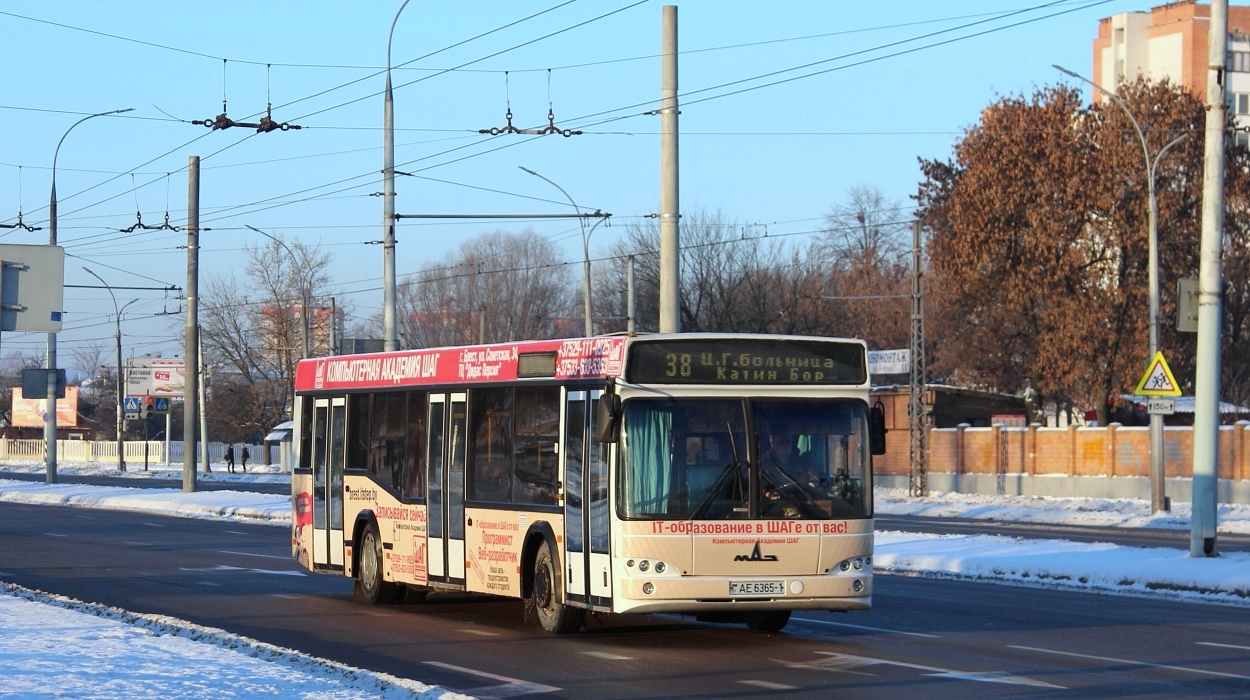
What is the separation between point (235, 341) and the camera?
91500 millimetres

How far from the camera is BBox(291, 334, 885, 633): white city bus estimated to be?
13188mm

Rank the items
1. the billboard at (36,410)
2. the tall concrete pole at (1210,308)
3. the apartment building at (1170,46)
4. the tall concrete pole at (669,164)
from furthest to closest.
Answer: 1. the billboard at (36,410)
2. the apartment building at (1170,46)
3. the tall concrete pole at (669,164)
4. the tall concrete pole at (1210,308)

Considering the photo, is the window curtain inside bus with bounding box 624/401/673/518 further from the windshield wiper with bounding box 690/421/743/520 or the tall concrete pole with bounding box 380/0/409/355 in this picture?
the tall concrete pole with bounding box 380/0/409/355

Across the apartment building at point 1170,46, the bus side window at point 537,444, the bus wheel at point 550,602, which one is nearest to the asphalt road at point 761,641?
the bus wheel at point 550,602

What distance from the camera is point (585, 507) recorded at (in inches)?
541

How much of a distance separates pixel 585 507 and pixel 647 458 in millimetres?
795

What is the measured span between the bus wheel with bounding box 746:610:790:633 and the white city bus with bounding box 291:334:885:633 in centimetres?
2

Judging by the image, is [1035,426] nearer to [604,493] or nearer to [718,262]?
[718,262]

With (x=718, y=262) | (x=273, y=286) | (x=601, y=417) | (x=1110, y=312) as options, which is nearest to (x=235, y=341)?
(x=273, y=286)

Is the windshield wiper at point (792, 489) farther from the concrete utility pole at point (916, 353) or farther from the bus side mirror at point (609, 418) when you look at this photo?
the concrete utility pole at point (916, 353)

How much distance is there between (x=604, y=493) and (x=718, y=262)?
59.7m

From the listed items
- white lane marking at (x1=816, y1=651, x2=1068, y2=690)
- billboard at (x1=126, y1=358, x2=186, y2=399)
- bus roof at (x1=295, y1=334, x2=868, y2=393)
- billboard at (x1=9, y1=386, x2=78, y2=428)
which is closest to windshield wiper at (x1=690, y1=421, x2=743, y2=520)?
bus roof at (x1=295, y1=334, x2=868, y2=393)

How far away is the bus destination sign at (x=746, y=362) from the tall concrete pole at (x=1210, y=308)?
7957 millimetres

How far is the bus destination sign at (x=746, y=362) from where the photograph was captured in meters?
13.5
